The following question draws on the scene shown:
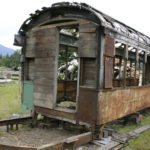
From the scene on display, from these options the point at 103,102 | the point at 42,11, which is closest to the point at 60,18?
the point at 42,11

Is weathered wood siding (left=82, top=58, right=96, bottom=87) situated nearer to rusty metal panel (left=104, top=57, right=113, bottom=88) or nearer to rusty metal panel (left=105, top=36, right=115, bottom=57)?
rusty metal panel (left=104, top=57, right=113, bottom=88)

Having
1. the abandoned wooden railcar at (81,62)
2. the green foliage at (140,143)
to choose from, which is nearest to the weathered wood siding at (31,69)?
the abandoned wooden railcar at (81,62)

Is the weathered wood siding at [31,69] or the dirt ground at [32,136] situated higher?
the weathered wood siding at [31,69]

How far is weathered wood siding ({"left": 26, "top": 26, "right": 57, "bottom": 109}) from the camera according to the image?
6.44 metres

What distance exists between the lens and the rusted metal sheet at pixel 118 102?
5.59 meters

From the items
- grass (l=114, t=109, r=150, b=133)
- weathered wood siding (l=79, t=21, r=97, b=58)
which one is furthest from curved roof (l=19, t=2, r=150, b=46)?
grass (l=114, t=109, r=150, b=133)

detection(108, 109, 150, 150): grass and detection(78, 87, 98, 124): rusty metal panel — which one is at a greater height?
detection(78, 87, 98, 124): rusty metal panel

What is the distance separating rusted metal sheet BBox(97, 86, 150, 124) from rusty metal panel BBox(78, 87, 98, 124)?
176 millimetres

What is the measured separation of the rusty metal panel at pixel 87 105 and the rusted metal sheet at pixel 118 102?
176 mm

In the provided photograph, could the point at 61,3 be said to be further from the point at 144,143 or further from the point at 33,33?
the point at 144,143

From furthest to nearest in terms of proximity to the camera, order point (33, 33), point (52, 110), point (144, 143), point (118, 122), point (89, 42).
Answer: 1. point (118, 122)
2. point (33, 33)
3. point (52, 110)
4. point (144, 143)
5. point (89, 42)

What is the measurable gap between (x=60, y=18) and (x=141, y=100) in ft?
16.9

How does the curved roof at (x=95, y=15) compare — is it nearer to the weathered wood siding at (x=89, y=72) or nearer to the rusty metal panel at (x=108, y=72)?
Answer: the rusty metal panel at (x=108, y=72)

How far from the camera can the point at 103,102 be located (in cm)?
560
